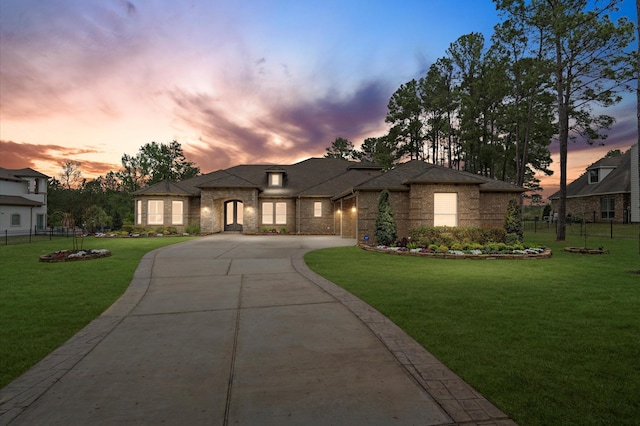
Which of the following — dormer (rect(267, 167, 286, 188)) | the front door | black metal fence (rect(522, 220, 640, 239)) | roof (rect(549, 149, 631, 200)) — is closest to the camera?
black metal fence (rect(522, 220, 640, 239))

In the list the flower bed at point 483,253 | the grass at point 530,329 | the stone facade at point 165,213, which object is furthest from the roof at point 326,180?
the grass at point 530,329

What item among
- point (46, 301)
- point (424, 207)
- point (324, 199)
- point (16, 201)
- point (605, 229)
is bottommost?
point (46, 301)

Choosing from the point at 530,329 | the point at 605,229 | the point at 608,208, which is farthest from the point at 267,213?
the point at 608,208

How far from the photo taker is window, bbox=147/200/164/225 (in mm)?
26812

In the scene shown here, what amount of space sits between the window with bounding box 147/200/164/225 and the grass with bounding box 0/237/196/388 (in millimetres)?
15454

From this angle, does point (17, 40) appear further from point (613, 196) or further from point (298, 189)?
point (613, 196)

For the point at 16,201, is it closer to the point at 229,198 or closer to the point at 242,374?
the point at 229,198

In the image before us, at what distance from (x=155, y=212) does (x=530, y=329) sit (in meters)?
28.5

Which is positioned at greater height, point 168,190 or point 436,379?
point 168,190

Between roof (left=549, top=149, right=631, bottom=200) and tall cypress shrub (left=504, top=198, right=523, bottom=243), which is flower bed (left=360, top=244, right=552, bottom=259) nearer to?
tall cypress shrub (left=504, top=198, right=523, bottom=243)

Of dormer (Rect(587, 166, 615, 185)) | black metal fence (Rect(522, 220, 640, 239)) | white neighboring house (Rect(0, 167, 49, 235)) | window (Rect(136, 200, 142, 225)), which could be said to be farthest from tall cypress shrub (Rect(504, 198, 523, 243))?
white neighboring house (Rect(0, 167, 49, 235))

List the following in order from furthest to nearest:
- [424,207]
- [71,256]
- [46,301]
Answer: [424,207]
[71,256]
[46,301]

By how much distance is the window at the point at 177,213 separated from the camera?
27219mm

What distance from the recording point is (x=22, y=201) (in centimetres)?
3303
